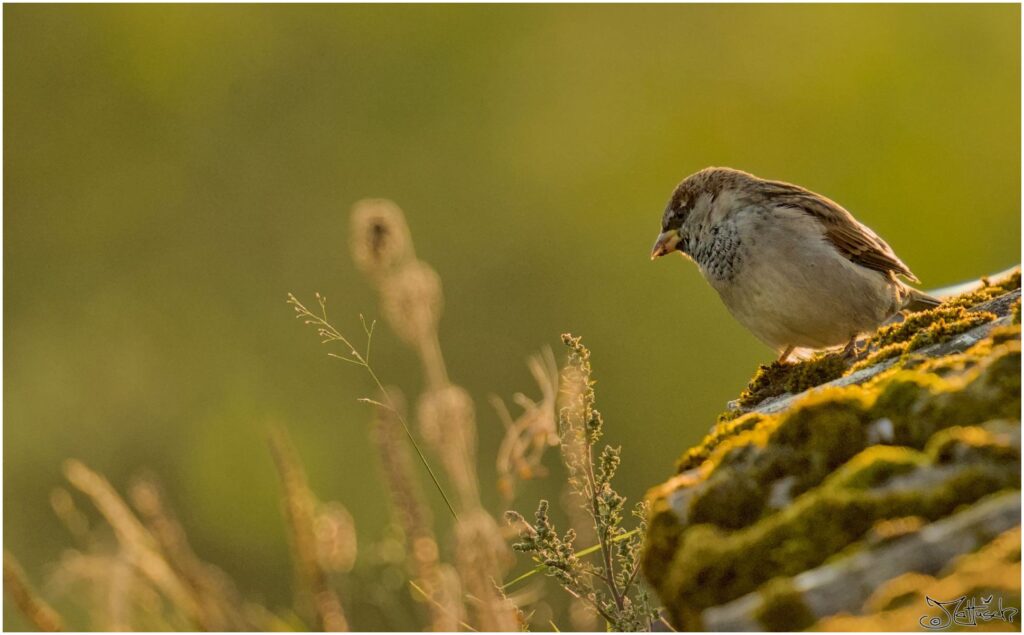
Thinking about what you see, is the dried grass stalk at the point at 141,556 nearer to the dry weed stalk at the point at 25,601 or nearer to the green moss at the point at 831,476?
the dry weed stalk at the point at 25,601

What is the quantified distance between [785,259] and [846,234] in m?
0.41

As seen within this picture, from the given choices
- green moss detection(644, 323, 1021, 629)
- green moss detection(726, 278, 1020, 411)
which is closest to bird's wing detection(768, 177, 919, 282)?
green moss detection(726, 278, 1020, 411)

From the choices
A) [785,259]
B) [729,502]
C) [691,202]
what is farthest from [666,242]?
[729,502]

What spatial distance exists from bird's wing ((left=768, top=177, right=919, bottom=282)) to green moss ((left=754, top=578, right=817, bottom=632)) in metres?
2.73

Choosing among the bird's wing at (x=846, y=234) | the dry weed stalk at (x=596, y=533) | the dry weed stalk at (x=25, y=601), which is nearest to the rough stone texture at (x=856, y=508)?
the dry weed stalk at (x=596, y=533)

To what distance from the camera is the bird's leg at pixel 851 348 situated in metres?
3.91

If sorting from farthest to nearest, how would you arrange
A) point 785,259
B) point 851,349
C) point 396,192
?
point 396,192 → point 785,259 → point 851,349

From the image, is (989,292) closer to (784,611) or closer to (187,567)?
(784,611)

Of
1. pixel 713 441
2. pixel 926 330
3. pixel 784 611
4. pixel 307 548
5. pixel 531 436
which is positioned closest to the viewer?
pixel 784 611

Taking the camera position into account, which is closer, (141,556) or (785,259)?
(141,556)

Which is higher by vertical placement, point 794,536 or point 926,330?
point 926,330

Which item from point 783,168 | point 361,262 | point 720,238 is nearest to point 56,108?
point 783,168

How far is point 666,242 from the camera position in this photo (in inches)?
188

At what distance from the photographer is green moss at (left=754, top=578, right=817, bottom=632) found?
204 centimetres
